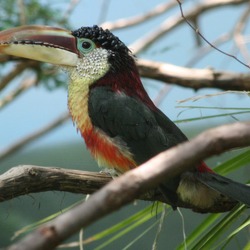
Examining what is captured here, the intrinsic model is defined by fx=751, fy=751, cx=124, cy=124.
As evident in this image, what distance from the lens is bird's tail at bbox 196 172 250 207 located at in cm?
145

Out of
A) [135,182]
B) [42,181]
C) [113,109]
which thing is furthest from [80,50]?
[135,182]

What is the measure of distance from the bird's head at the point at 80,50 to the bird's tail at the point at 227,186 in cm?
39

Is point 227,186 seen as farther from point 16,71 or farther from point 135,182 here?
point 16,71

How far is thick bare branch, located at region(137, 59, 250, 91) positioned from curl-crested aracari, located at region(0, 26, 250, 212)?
0.54 meters

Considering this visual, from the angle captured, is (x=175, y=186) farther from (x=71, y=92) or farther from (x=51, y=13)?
(x=51, y=13)

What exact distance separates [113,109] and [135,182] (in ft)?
2.96

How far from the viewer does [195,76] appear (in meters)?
2.36

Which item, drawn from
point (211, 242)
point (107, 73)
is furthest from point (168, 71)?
point (211, 242)

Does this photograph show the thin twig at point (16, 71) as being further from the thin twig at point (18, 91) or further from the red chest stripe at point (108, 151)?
the red chest stripe at point (108, 151)

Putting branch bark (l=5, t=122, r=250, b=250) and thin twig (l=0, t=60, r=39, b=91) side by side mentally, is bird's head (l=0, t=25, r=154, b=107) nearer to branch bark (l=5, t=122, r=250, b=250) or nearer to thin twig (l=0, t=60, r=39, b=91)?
thin twig (l=0, t=60, r=39, b=91)

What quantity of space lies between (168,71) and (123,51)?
0.61 meters

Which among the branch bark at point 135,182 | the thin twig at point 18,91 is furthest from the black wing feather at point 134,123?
the thin twig at point 18,91

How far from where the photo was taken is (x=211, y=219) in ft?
4.95

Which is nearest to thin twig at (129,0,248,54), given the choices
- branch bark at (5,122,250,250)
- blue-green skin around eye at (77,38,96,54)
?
blue-green skin around eye at (77,38,96,54)
